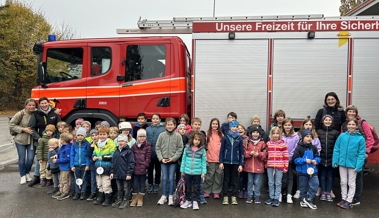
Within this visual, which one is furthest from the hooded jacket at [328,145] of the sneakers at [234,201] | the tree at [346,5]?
the tree at [346,5]

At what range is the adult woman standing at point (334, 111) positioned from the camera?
491cm

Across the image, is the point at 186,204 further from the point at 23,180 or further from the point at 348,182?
the point at 23,180

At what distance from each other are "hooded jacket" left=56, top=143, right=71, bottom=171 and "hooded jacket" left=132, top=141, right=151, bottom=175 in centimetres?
119

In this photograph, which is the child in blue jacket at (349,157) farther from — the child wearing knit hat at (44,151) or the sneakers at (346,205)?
the child wearing knit hat at (44,151)

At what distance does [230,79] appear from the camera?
5355mm

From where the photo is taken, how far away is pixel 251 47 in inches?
210

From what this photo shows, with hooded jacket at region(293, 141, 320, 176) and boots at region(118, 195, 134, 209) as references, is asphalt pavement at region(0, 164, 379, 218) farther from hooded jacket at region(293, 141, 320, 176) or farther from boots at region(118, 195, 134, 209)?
hooded jacket at region(293, 141, 320, 176)

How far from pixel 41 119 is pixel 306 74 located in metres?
4.96

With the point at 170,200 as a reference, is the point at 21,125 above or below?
above

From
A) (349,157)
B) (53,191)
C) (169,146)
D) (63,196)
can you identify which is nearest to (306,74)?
(349,157)

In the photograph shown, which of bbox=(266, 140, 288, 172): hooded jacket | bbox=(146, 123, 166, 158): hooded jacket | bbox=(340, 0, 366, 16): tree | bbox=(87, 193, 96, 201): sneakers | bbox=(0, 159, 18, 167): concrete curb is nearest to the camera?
bbox=(266, 140, 288, 172): hooded jacket

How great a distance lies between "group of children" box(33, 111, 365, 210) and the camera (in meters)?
4.57

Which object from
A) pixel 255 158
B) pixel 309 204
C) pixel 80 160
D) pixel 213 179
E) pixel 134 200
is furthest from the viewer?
pixel 213 179

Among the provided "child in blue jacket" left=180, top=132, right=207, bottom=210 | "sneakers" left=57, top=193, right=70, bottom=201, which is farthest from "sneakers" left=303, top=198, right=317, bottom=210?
"sneakers" left=57, top=193, right=70, bottom=201
